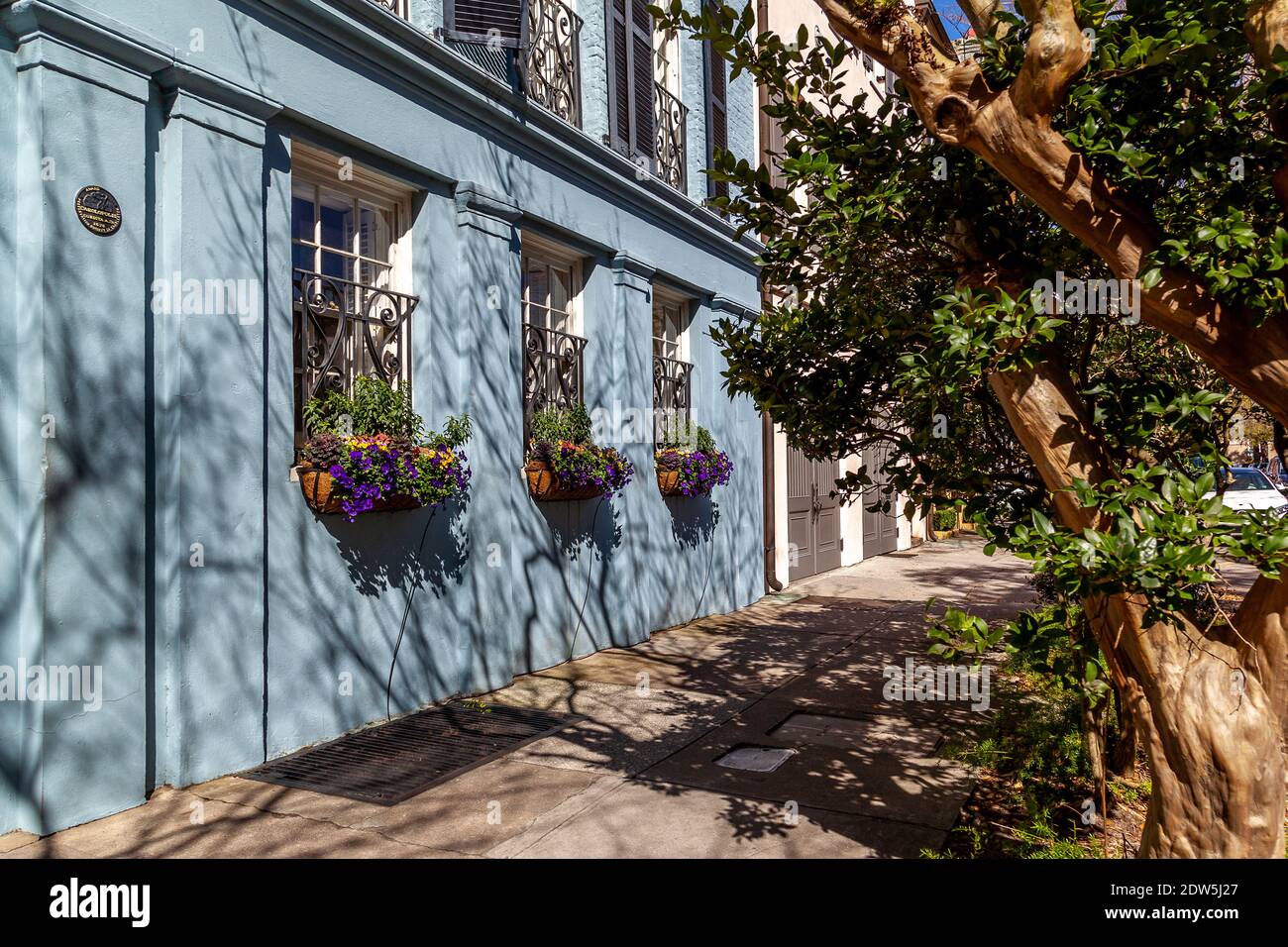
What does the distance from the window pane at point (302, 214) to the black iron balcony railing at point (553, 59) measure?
2350 millimetres

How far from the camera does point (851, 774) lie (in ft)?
17.7

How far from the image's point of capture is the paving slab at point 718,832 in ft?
13.8

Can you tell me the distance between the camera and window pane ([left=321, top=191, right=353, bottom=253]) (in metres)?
6.36

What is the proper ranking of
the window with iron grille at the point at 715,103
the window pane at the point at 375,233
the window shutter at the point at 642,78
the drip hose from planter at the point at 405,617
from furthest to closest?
the window with iron grille at the point at 715,103
the window shutter at the point at 642,78
the window pane at the point at 375,233
the drip hose from planter at the point at 405,617

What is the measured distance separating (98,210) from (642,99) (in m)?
6.45

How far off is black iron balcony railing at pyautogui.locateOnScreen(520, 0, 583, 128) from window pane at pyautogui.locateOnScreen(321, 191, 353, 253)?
2.05 m

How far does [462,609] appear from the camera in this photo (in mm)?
6992

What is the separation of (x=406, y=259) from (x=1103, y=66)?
5083 millimetres

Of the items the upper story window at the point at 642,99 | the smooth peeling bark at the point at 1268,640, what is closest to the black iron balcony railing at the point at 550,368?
the upper story window at the point at 642,99

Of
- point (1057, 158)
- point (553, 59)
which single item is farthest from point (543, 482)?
point (1057, 158)

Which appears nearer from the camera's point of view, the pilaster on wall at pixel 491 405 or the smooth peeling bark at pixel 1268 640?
the smooth peeling bark at pixel 1268 640

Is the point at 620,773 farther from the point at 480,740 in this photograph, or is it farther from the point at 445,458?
the point at 445,458

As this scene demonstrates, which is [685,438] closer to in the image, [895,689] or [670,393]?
[670,393]

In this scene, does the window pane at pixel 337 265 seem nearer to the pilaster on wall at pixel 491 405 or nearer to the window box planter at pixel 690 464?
the pilaster on wall at pixel 491 405
